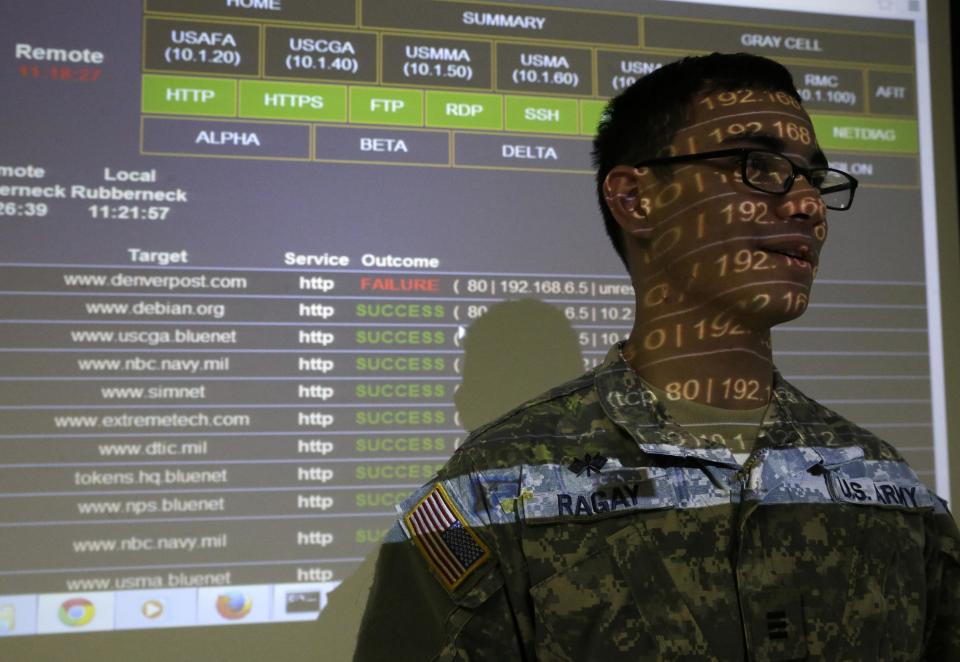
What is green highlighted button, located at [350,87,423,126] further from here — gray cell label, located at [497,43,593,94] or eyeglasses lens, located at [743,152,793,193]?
eyeglasses lens, located at [743,152,793,193]

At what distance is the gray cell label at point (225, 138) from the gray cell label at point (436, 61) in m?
0.20

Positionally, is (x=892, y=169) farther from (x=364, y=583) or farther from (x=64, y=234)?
(x=64, y=234)

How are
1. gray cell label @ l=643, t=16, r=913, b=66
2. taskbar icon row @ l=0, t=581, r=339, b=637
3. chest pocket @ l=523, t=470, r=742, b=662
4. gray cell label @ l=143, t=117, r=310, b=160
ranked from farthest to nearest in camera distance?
gray cell label @ l=643, t=16, r=913, b=66
gray cell label @ l=143, t=117, r=310, b=160
taskbar icon row @ l=0, t=581, r=339, b=637
chest pocket @ l=523, t=470, r=742, b=662

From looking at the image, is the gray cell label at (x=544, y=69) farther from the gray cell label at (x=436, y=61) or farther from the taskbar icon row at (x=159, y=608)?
the taskbar icon row at (x=159, y=608)

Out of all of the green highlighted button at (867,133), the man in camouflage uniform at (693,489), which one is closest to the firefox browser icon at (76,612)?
the man in camouflage uniform at (693,489)

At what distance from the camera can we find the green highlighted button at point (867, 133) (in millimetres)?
1856

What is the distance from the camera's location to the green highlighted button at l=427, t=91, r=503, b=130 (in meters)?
1.69

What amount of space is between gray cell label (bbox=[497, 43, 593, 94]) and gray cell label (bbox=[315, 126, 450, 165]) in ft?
0.59

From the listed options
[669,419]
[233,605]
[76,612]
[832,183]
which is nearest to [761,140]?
[832,183]

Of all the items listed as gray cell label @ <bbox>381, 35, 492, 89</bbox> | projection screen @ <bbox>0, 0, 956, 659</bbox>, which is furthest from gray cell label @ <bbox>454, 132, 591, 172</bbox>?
gray cell label @ <bbox>381, 35, 492, 89</bbox>

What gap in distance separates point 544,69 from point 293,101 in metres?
0.48

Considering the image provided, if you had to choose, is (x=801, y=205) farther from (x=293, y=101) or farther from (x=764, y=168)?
(x=293, y=101)

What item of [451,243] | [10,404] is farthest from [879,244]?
[10,404]

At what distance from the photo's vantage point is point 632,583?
0.90 metres
